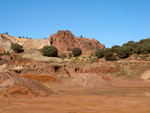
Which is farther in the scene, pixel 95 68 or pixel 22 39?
pixel 22 39

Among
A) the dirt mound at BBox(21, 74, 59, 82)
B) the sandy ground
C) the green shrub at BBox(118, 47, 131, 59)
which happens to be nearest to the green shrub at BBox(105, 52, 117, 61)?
the green shrub at BBox(118, 47, 131, 59)

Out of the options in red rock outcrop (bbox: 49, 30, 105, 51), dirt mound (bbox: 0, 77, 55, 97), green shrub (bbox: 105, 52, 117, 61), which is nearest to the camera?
dirt mound (bbox: 0, 77, 55, 97)

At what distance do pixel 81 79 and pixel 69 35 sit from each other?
6004 centimetres

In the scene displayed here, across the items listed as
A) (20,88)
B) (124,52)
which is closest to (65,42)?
(124,52)

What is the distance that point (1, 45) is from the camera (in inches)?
3093

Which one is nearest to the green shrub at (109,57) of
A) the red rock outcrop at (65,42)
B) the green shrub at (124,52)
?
the green shrub at (124,52)

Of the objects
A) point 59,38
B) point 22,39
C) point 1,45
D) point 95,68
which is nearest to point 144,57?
point 95,68

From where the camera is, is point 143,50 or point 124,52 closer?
point 143,50

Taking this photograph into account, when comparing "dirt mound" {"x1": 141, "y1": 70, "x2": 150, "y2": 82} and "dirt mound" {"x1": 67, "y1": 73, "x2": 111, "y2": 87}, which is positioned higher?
"dirt mound" {"x1": 141, "y1": 70, "x2": 150, "y2": 82}

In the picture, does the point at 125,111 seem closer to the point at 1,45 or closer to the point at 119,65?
the point at 119,65

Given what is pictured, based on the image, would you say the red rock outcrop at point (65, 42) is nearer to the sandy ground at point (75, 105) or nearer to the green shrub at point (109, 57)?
the green shrub at point (109, 57)

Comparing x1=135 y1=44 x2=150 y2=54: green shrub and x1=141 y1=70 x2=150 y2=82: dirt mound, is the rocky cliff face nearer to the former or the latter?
x1=135 y1=44 x2=150 y2=54: green shrub

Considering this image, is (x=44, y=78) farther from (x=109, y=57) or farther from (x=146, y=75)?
(x=109, y=57)

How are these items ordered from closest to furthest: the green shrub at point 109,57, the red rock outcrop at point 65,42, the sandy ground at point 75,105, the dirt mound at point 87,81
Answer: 1. the sandy ground at point 75,105
2. the dirt mound at point 87,81
3. the green shrub at point 109,57
4. the red rock outcrop at point 65,42
